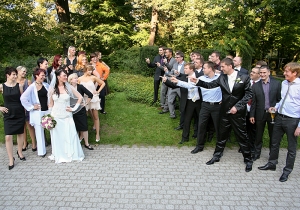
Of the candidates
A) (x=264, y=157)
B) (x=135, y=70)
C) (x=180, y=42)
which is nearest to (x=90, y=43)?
(x=135, y=70)

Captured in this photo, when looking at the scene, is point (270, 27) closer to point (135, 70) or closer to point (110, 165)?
point (135, 70)

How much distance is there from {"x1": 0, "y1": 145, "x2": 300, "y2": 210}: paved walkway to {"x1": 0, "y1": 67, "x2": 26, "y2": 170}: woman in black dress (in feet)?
2.05

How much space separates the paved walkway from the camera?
4.75m

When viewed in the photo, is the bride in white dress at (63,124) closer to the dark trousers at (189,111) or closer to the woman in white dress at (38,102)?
the woman in white dress at (38,102)

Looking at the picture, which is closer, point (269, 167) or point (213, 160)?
point (269, 167)

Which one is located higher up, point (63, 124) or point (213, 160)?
point (63, 124)

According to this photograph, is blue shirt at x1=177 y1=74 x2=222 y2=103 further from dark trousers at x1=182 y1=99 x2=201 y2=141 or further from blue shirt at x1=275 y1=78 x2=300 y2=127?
blue shirt at x1=275 y1=78 x2=300 y2=127

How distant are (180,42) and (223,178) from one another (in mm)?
18836

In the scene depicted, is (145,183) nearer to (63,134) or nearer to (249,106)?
(63,134)

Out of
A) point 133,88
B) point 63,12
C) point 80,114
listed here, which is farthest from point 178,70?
point 63,12

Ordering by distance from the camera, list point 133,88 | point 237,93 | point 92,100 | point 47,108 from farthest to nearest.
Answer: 1. point 133,88
2. point 92,100
3. point 47,108
4. point 237,93

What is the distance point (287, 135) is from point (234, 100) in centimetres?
128

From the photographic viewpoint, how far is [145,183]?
541cm

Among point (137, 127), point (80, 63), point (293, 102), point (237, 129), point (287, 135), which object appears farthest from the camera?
point (137, 127)
